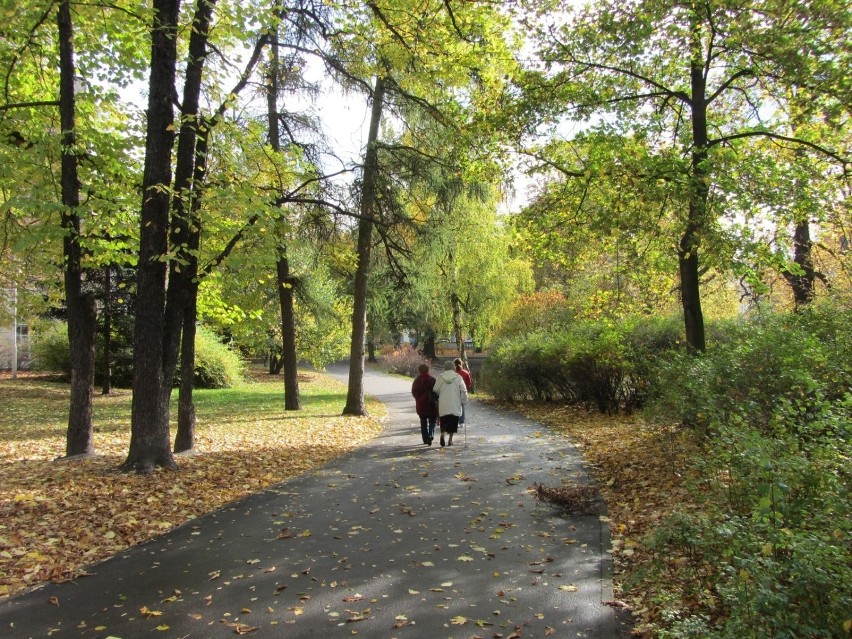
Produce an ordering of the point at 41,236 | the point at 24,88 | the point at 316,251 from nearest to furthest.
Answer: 1. the point at 41,236
2. the point at 24,88
3. the point at 316,251

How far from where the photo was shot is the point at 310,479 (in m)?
8.91

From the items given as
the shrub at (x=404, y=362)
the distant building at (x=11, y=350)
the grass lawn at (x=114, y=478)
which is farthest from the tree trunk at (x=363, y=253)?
the shrub at (x=404, y=362)

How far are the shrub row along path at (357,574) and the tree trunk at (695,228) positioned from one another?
4033mm

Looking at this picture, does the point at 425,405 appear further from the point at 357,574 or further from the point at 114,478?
the point at 357,574

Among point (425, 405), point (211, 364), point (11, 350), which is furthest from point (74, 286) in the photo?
point (11, 350)

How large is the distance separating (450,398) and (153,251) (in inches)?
226

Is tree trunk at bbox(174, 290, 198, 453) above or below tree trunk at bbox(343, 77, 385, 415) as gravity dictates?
below

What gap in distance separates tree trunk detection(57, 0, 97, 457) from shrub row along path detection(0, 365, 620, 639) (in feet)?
11.2

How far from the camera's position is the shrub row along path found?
161 inches

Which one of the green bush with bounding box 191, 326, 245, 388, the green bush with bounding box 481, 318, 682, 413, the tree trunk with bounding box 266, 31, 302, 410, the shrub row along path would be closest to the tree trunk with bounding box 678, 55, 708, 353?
the green bush with bounding box 481, 318, 682, 413

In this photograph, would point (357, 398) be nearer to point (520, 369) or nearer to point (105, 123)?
point (520, 369)

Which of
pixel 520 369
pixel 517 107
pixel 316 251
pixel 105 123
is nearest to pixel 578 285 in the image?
pixel 520 369

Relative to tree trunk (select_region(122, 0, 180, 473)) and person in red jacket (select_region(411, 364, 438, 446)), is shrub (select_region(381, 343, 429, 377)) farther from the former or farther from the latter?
tree trunk (select_region(122, 0, 180, 473))

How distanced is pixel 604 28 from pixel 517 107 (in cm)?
202
